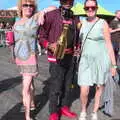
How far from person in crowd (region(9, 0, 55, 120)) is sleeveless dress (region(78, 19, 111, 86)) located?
29.3 inches

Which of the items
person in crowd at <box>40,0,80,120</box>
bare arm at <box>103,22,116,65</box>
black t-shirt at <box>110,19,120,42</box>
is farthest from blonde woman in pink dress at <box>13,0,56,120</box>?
black t-shirt at <box>110,19,120,42</box>

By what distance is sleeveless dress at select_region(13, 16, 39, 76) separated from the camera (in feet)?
23.7

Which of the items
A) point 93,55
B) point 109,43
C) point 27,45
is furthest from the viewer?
point 93,55

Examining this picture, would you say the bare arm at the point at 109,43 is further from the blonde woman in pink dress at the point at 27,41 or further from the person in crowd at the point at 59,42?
the blonde woman in pink dress at the point at 27,41

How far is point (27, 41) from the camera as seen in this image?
7.25m

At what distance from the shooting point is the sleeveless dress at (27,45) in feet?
23.7

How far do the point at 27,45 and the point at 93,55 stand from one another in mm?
1051

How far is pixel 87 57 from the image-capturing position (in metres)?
7.65

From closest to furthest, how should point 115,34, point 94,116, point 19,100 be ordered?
point 94,116, point 19,100, point 115,34

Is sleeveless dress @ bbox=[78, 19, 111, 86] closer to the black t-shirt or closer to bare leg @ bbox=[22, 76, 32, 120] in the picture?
bare leg @ bbox=[22, 76, 32, 120]

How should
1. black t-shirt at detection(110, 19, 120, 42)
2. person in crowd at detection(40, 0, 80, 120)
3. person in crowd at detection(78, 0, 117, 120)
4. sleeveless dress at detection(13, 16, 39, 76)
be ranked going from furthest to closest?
black t-shirt at detection(110, 19, 120, 42) < person in crowd at detection(78, 0, 117, 120) < person in crowd at detection(40, 0, 80, 120) < sleeveless dress at detection(13, 16, 39, 76)

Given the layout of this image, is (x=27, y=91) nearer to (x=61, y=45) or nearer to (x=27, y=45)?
(x=27, y=45)

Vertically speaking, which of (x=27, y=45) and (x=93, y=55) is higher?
(x=27, y=45)

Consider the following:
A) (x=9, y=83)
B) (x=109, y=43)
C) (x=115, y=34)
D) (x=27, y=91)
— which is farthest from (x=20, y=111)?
(x=115, y=34)
